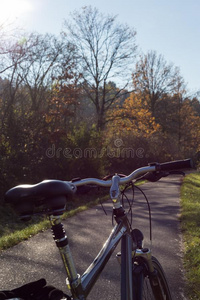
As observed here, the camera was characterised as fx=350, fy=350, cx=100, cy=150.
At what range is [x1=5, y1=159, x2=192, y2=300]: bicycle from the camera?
1.49 meters

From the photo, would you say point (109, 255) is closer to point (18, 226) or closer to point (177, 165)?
point (177, 165)

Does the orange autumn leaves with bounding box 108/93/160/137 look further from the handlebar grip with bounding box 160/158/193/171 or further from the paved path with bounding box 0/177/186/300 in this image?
the handlebar grip with bounding box 160/158/193/171

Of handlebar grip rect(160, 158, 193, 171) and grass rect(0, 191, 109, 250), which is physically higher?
handlebar grip rect(160, 158, 193, 171)

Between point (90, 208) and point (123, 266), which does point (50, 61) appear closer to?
point (90, 208)

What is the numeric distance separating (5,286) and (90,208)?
5.48 m

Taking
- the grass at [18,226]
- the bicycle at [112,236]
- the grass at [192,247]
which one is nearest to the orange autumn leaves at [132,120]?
the grass at [18,226]

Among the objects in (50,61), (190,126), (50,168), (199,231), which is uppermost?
(50,61)

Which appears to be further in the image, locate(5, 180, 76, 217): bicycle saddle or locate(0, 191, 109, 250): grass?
locate(0, 191, 109, 250): grass

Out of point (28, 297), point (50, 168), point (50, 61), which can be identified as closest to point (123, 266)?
point (28, 297)

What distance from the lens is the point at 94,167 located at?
1530cm

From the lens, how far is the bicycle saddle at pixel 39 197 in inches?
57.8

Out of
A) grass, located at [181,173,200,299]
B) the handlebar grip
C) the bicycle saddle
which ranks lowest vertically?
grass, located at [181,173,200,299]

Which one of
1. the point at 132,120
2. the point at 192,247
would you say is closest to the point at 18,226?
the point at 192,247

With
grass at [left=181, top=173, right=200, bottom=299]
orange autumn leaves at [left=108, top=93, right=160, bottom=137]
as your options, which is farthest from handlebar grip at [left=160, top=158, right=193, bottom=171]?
orange autumn leaves at [left=108, top=93, right=160, bottom=137]
